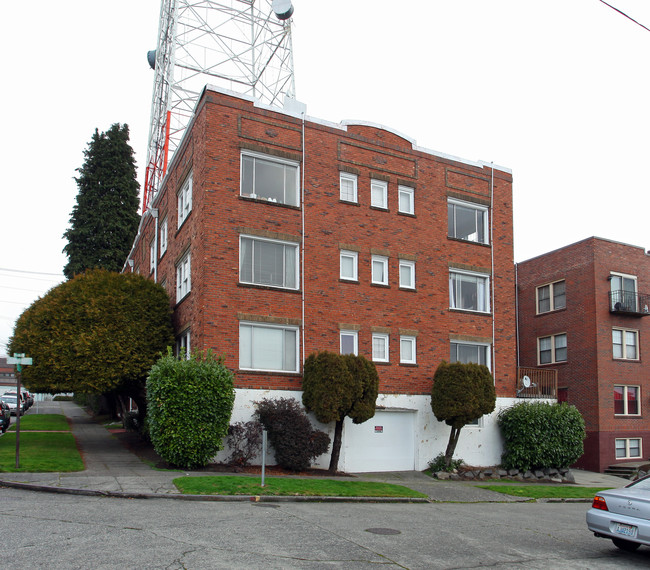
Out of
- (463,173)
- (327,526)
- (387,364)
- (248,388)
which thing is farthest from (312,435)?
(463,173)

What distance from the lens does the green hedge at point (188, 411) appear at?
57.8 feet

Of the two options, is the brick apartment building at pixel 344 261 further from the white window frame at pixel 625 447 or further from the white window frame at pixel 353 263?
the white window frame at pixel 625 447

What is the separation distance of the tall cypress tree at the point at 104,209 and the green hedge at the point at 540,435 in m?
27.5

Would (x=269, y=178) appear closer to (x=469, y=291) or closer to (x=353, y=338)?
(x=353, y=338)

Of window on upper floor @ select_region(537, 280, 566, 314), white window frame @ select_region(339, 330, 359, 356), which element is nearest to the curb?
white window frame @ select_region(339, 330, 359, 356)

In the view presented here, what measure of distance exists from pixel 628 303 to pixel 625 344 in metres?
1.96

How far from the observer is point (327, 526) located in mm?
11125

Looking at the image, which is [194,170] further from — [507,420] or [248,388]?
[507,420]

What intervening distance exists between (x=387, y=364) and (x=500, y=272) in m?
6.86

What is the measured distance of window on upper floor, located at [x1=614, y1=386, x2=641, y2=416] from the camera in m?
30.7

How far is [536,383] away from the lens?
27.3m

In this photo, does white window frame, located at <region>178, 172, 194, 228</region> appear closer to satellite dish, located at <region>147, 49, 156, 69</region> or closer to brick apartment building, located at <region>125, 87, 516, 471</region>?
brick apartment building, located at <region>125, 87, 516, 471</region>

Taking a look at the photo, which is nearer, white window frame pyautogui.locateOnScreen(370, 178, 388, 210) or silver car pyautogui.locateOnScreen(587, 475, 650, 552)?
silver car pyautogui.locateOnScreen(587, 475, 650, 552)

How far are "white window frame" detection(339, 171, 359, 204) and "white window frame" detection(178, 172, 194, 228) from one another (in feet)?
16.9
